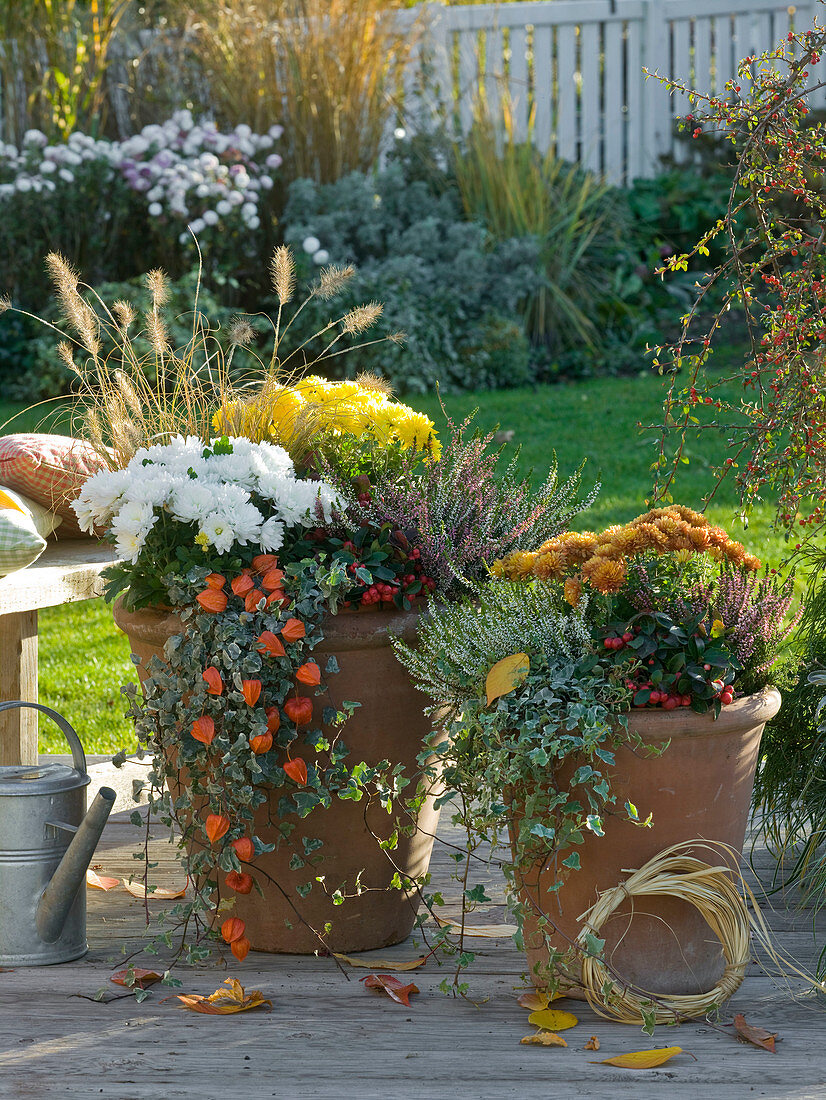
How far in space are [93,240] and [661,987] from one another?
6377 millimetres

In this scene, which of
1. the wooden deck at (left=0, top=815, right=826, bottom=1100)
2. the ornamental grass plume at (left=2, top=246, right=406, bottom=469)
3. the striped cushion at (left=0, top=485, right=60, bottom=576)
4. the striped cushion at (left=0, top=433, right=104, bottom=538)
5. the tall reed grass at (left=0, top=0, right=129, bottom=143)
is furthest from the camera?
the tall reed grass at (left=0, top=0, right=129, bottom=143)

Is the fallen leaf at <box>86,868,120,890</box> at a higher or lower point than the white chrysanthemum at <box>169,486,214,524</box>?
lower

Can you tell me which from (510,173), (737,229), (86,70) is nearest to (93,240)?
(86,70)

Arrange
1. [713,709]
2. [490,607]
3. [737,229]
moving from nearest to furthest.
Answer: [713,709] < [490,607] < [737,229]

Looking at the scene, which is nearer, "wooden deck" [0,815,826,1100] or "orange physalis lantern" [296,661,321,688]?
"wooden deck" [0,815,826,1100]

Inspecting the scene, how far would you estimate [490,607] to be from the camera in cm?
219

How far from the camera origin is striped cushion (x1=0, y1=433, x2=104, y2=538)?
277 cm

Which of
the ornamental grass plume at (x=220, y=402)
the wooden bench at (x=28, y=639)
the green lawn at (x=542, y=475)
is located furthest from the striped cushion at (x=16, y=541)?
the green lawn at (x=542, y=475)

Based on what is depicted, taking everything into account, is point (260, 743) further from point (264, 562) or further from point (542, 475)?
point (542, 475)

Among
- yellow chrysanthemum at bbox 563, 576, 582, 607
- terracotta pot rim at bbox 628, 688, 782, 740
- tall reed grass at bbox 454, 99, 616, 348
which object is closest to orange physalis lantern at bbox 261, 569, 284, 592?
yellow chrysanthemum at bbox 563, 576, 582, 607

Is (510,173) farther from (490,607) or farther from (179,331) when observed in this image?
(490,607)

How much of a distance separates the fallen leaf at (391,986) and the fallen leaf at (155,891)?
0.56m

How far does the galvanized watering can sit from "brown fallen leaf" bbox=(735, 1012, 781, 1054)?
115 cm

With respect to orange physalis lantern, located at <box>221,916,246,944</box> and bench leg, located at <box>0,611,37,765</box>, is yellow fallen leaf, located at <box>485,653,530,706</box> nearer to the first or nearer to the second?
orange physalis lantern, located at <box>221,916,246,944</box>
